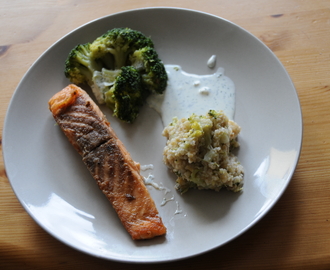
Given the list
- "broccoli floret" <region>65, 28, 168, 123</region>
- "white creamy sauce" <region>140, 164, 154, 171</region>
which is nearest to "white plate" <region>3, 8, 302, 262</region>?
"white creamy sauce" <region>140, 164, 154, 171</region>

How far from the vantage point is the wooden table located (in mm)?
2287

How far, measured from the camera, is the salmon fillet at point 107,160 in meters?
2.35

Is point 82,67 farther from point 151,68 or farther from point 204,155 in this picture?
point 204,155

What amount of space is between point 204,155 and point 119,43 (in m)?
1.31

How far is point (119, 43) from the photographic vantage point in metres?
2.78

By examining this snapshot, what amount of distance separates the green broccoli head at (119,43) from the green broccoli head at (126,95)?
8.3 inches

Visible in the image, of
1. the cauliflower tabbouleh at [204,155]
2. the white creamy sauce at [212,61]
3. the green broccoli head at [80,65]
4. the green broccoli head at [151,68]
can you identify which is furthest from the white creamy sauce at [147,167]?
the white creamy sauce at [212,61]

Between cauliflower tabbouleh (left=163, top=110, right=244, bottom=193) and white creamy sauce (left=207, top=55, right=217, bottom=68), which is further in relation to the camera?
white creamy sauce (left=207, top=55, right=217, bottom=68)

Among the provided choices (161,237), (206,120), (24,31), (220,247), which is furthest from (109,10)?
(220,247)

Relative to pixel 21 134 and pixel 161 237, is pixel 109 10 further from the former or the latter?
pixel 161 237

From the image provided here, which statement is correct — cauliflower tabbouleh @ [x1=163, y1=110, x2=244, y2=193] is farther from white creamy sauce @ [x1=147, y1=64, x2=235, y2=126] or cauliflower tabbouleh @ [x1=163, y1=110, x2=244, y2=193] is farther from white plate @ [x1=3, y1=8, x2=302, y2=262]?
white creamy sauce @ [x1=147, y1=64, x2=235, y2=126]

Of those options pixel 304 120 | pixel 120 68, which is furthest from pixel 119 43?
pixel 304 120

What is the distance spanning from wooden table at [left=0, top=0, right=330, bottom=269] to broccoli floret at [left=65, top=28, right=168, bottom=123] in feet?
1.90

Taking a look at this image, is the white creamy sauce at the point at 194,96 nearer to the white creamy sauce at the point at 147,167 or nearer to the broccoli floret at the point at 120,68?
the broccoli floret at the point at 120,68
